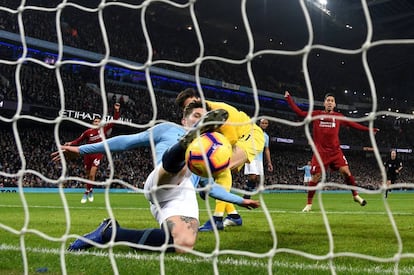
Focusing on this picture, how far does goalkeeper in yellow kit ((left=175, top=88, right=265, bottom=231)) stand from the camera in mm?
4730

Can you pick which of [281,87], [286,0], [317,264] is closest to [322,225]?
[317,264]

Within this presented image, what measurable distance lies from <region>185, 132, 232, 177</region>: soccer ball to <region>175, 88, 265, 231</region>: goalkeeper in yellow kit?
1.01 metres

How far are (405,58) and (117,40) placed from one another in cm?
2326

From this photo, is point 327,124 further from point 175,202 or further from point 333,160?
point 175,202

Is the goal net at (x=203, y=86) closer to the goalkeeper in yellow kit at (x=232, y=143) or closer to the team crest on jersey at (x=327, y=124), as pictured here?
the goalkeeper in yellow kit at (x=232, y=143)

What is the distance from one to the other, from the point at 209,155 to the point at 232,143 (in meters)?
1.80

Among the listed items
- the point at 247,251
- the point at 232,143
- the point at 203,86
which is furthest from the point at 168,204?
the point at 203,86

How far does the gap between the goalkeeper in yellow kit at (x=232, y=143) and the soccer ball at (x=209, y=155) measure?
1.01 m

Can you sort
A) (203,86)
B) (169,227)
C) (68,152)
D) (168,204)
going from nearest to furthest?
(68,152) < (169,227) < (168,204) < (203,86)

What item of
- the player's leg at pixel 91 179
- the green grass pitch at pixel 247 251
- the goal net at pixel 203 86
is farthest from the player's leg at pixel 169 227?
the player's leg at pixel 91 179

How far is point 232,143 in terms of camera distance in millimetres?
5016

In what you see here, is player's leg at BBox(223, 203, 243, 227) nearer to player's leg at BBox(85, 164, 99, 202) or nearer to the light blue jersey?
the light blue jersey

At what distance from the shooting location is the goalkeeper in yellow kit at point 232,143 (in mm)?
4730

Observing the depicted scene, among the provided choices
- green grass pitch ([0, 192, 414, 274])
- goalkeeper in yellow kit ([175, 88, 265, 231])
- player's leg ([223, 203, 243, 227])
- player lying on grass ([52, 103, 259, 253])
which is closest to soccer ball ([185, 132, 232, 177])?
player lying on grass ([52, 103, 259, 253])
